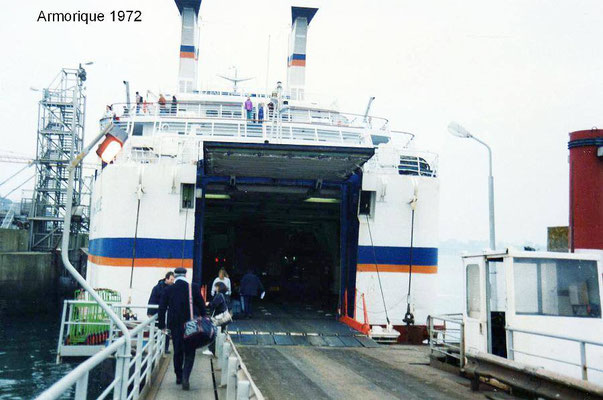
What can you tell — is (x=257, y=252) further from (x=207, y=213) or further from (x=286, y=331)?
(x=286, y=331)

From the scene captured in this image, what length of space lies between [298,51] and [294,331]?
16.4 meters

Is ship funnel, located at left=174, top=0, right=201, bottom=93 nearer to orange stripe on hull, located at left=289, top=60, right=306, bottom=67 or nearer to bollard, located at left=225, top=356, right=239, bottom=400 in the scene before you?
orange stripe on hull, located at left=289, top=60, right=306, bottom=67

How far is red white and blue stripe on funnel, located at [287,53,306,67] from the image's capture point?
87.9 ft

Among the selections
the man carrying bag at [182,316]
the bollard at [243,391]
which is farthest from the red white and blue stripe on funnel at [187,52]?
the bollard at [243,391]

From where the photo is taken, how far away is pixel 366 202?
16172 mm

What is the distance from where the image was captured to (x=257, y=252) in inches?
1141

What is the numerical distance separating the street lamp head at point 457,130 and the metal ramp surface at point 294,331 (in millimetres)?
5727

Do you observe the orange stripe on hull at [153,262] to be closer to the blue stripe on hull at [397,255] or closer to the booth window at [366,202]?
the blue stripe on hull at [397,255]

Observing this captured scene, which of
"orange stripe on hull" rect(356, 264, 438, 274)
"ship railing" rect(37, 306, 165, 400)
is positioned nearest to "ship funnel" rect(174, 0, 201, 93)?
"orange stripe on hull" rect(356, 264, 438, 274)

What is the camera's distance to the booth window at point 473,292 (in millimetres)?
9305

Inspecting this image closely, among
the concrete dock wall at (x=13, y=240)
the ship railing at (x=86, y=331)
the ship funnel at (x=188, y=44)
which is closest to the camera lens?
the ship railing at (x=86, y=331)

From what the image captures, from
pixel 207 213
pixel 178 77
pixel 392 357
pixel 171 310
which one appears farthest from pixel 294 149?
pixel 178 77

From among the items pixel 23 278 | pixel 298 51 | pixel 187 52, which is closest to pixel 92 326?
pixel 187 52

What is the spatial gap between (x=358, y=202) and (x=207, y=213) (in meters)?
8.46
